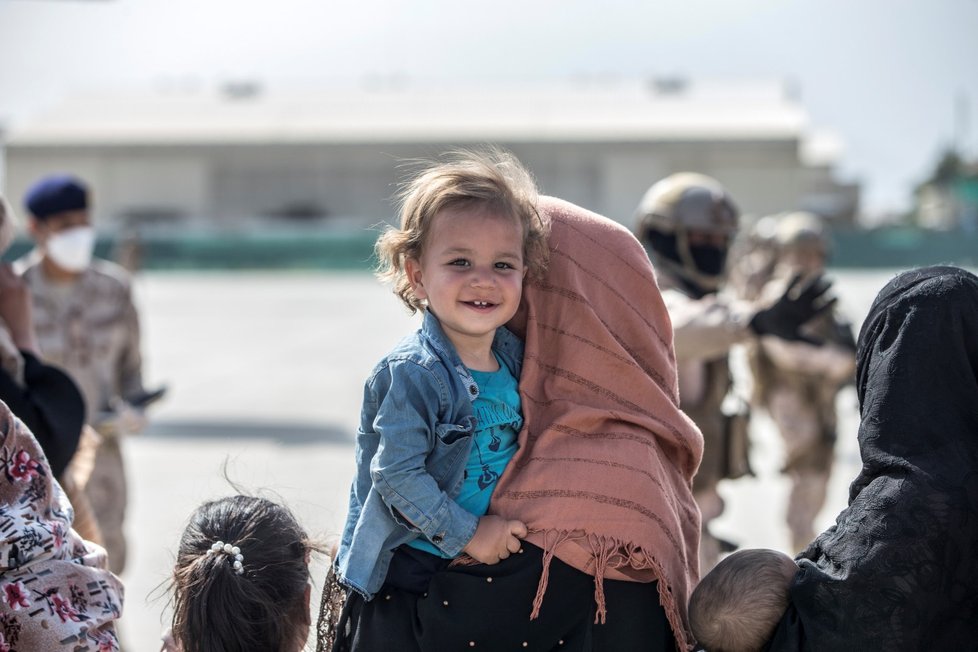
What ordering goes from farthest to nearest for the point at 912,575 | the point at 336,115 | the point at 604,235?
the point at 336,115 < the point at 604,235 < the point at 912,575

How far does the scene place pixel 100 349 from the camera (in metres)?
5.24

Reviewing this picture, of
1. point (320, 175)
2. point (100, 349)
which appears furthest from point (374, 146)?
point (100, 349)

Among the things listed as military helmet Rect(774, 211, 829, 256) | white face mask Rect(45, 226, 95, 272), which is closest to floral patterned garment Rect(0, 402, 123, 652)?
white face mask Rect(45, 226, 95, 272)

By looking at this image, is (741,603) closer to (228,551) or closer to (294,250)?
(228,551)

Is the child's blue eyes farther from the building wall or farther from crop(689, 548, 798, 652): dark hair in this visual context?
the building wall

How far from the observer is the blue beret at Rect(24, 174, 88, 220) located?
16.5 feet

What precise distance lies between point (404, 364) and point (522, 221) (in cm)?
39

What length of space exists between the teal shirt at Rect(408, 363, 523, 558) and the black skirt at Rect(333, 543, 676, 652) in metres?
0.09

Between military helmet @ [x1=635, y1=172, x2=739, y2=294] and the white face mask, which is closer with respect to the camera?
military helmet @ [x1=635, y1=172, x2=739, y2=294]

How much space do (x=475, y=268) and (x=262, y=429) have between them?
8.21 m

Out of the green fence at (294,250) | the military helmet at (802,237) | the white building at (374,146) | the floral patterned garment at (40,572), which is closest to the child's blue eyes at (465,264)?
the floral patterned garment at (40,572)

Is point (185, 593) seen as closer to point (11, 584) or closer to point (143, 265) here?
point (11, 584)

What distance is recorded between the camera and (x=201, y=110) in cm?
5638

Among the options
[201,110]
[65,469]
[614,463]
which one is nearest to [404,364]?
[614,463]
